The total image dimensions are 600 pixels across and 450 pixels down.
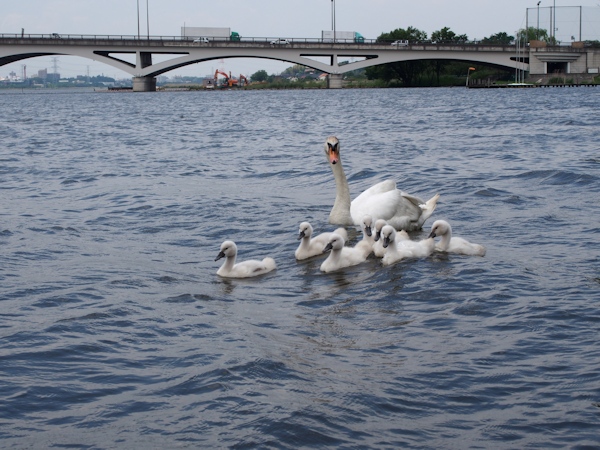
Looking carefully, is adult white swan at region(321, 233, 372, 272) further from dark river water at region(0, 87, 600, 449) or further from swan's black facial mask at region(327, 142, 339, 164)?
swan's black facial mask at region(327, 142, 339, 164)

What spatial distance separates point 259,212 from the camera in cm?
1245

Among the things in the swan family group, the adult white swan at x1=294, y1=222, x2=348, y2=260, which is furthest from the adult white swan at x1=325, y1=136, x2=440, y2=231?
the adult white swan at x1=294, y1=222, x2=348, y2=260

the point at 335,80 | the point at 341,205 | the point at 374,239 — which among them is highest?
the point at 335,80

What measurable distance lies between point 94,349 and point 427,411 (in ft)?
8.12

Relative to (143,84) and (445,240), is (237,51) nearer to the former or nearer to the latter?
(143,84)

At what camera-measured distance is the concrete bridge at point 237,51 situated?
87.2 metres

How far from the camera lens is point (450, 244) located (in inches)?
358

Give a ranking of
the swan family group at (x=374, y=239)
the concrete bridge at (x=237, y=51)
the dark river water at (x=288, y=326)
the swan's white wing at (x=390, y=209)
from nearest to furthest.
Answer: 1. the dark river water at (x=288, y=326)
2. the swan family group at (x=374, y=239)
3. the swan's white wing at (x=390, y=209)
4. the concrete bridge at (x=237, y=51)

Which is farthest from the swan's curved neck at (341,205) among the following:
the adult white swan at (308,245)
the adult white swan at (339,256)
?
the adult white swan at (339,256)

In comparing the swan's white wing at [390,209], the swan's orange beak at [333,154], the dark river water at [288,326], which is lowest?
the dark river water at [288,326]

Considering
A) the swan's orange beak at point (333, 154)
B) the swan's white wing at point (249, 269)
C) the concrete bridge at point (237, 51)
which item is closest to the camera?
the swan's white wing at point (249, 269)

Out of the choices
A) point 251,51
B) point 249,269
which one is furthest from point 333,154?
point 251,51

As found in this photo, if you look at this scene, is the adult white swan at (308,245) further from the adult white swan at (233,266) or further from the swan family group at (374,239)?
the adult white swan at (233,266)

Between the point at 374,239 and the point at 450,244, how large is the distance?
0.78 meters
